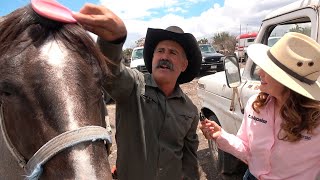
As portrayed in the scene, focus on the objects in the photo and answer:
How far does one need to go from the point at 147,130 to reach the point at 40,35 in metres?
1.02

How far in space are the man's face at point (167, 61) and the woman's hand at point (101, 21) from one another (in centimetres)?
63

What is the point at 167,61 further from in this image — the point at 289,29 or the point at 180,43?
the point at 289,29

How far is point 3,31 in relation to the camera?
2.00 m

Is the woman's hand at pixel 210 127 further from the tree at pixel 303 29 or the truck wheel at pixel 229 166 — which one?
the truck wheel at pixel 229 166

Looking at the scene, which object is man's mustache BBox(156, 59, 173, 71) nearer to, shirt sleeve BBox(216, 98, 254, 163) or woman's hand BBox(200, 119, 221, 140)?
woman's hand BBox(200, 119, 221, 140)

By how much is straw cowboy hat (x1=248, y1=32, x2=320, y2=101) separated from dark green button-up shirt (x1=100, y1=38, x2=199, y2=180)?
0.74m

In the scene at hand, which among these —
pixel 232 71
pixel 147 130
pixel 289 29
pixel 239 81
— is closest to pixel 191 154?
pixel 147 130

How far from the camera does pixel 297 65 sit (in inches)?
94.5

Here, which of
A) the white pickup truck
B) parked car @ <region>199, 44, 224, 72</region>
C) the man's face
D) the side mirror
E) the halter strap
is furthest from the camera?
parked car @ <region>199, 44, 224, 72</region>

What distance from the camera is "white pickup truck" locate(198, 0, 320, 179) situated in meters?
3.37

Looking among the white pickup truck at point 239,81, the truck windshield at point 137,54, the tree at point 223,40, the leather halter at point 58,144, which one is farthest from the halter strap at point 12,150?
the tree at point 223,40

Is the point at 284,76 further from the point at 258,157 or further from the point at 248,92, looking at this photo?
the point at 248,92

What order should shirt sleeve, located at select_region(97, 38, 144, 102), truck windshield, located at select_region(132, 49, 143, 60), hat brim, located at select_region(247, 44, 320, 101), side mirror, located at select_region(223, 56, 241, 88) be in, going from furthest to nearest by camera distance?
truck windshield, located at select_region(132, 49, 143, 60), side mirror, located at select_region(223, 56, 241, 88), hat brim, located at select_region(247, 44, 320, 101), shirt sleeve, located at select_region(97, 38, 144, 102)

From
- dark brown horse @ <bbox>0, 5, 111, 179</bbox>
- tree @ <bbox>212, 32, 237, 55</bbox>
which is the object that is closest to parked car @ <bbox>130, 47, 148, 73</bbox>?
dark brown horse @ <bbox>0, 5, 111, 179</bbox>
